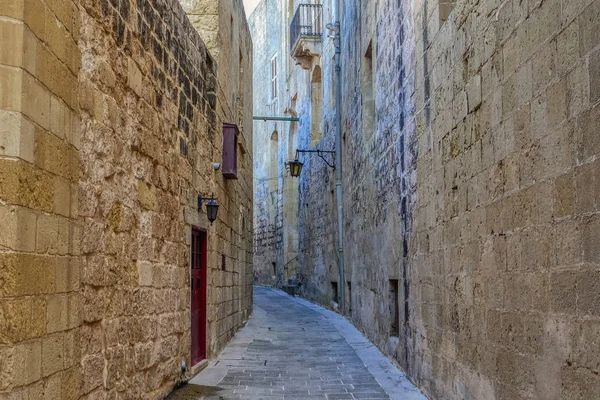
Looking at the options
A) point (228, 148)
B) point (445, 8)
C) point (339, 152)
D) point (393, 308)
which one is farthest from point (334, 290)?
point (445, 8)

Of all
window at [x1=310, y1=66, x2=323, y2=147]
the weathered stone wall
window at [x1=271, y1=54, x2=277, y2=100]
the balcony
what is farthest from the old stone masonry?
window at [x1=271, y1=54, x2=277, y2=100]

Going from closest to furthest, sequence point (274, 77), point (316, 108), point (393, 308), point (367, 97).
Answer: point (393, 308) < point (367, 97) < point (316, 108) < point (274, 77)

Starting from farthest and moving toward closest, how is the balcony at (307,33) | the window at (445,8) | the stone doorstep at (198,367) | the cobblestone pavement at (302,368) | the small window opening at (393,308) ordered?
1. the balcony at (307,33)
2. the small window opening at (393,308)
3. the stone doorstep at (198,367)
4. the cobblestone pavement at (302,368)
5. the window at (445,8)

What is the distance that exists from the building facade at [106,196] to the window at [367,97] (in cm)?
294

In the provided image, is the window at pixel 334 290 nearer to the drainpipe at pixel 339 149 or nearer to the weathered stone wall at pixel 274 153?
the drainpipe at pixel 339 149

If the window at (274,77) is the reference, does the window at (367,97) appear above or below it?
below

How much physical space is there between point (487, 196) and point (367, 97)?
6.25 m

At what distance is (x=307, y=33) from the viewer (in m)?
17.4

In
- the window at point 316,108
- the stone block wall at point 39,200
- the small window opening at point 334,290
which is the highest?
the window at point 316,108

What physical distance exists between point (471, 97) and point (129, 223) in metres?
2.60

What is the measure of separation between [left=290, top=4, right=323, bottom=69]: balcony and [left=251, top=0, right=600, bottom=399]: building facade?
27.7 ft

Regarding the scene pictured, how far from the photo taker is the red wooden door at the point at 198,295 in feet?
22.5

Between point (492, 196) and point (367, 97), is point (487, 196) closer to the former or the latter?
point (492, 196)

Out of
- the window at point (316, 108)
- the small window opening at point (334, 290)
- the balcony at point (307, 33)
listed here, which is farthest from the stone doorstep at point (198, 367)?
the balcony at point (307, 33)
